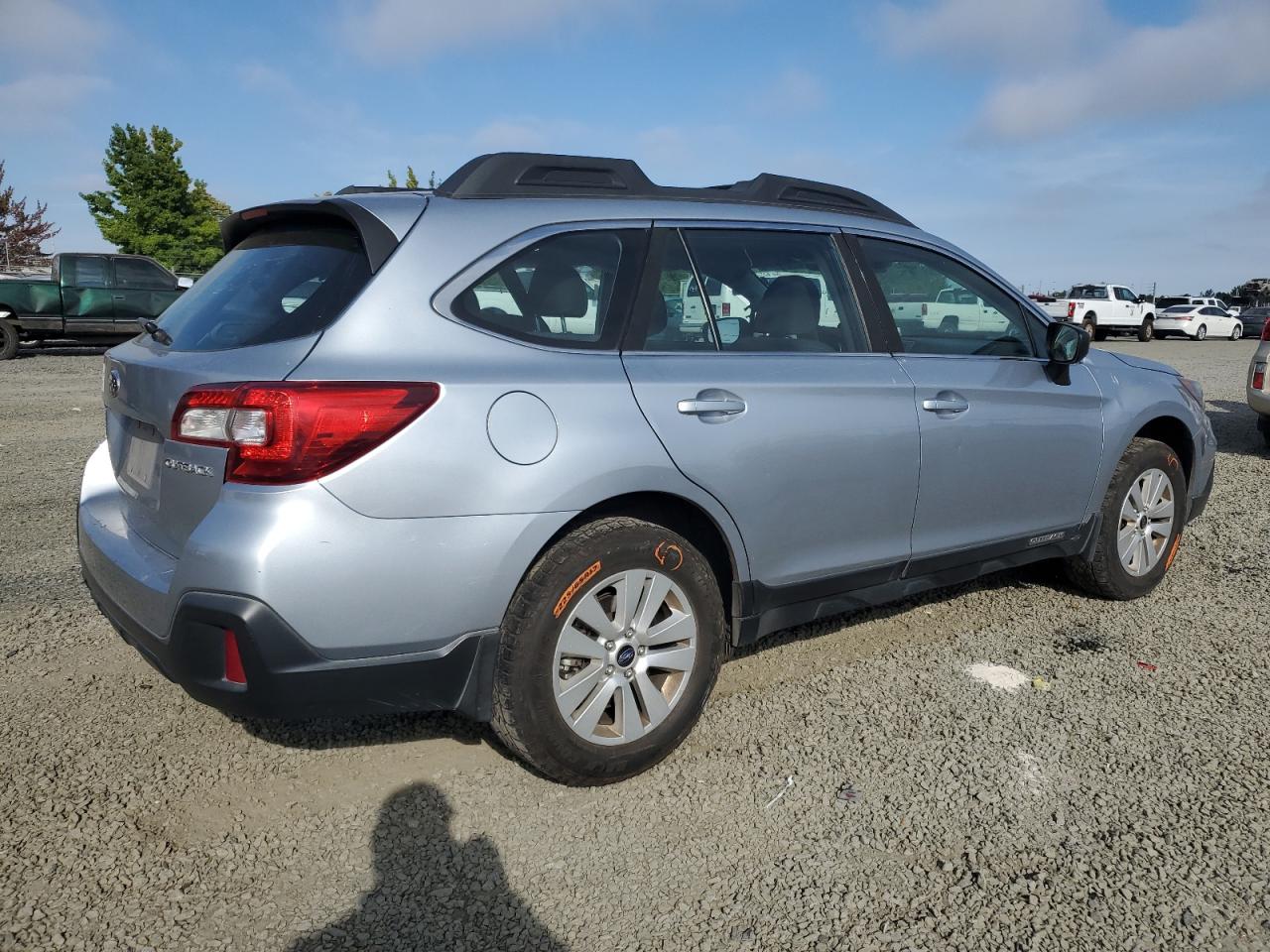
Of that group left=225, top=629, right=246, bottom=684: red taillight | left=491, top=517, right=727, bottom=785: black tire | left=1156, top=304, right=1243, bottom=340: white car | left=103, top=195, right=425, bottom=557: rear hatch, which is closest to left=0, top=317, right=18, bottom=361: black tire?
left=103, top=195, right=425, bottom=557: rear hatch

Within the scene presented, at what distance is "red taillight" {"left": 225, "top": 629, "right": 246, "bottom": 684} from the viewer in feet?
7.72

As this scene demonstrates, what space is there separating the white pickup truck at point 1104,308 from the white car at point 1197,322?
6.18 ft

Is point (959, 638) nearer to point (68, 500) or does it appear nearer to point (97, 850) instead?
point (97, 850)

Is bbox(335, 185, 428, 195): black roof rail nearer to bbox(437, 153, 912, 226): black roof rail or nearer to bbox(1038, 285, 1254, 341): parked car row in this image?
bbox(437, 153, 912, 226): black roof rail

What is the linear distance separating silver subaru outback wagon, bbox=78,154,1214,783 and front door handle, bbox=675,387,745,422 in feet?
0.03

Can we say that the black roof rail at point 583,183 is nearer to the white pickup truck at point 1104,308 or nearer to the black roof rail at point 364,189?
the black roof rail at point 364,189

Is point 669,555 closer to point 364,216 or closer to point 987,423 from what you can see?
point 364,216

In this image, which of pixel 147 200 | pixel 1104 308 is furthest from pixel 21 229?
pixel 1104 308

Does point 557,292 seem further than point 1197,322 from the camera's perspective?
No

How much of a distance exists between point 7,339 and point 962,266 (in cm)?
1677

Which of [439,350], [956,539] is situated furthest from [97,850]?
[956,539]

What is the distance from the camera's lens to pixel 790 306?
11.1 feet

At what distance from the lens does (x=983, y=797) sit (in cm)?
284

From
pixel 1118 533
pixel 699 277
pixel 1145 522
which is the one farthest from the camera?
pixel 1145 522
